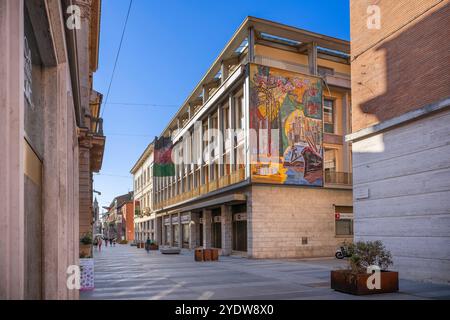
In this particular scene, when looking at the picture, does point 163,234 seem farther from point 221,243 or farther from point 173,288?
point 173,288

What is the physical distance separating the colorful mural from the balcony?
6.01 feet

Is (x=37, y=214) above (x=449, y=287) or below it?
above

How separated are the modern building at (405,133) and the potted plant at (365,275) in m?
2.59

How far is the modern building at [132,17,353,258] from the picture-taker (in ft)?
91.9

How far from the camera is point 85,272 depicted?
13398 mm

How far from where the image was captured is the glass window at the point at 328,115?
32.8 meters

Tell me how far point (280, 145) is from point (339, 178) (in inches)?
250

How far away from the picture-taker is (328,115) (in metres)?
33.1

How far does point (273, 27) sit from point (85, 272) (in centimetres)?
2236

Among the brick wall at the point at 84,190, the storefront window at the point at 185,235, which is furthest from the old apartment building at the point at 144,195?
the brick wall at the point at 84,190

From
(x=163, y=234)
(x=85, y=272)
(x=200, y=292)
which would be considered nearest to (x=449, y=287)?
(x=200, y=292)

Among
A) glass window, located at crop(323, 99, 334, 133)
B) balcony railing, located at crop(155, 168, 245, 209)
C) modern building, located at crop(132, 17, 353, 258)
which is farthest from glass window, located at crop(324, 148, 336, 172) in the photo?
balcony railing, located at crop(155, 168, 245, 209)

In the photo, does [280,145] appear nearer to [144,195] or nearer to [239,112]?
[239,112]

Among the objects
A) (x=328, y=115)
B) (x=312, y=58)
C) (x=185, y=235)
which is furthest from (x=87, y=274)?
(x=185, y=235)
